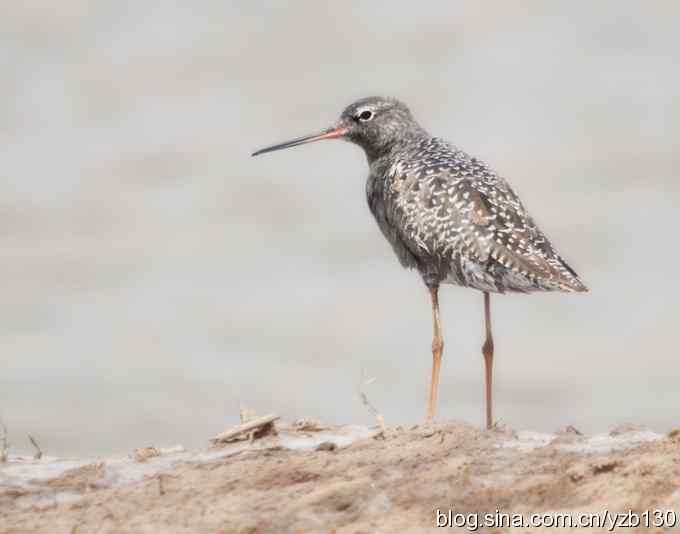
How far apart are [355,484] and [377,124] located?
5.58 m

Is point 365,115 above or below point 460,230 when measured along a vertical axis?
above

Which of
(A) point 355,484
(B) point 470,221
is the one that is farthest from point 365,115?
(A) point 355,484

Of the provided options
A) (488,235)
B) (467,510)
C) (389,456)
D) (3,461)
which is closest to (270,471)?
(389,456)

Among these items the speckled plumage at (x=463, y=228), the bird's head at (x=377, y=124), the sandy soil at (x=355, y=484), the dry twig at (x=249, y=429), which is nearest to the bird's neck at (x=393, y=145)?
the bird's head at (x=377, y=124)

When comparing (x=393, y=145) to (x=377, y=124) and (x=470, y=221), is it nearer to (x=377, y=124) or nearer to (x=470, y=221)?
(x=377, y=124)

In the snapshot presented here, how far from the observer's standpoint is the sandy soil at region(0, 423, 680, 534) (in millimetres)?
7832

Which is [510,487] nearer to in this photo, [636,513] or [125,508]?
[636,513]

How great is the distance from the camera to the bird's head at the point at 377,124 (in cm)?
1312

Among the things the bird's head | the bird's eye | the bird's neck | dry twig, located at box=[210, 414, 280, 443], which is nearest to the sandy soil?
dry twig, located at box=[210, 414, 280, 443]

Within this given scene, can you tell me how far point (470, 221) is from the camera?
11453mm

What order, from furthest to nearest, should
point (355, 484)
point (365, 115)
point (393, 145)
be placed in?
point (365, 115) → point (393, 145) → point (355, 484)

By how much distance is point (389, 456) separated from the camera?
339 inches

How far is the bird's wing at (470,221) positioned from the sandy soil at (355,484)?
2155 mm

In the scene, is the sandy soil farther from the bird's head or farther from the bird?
the bird's head
